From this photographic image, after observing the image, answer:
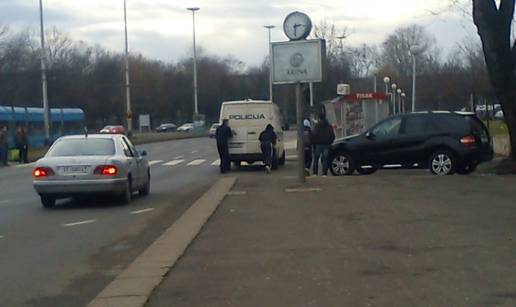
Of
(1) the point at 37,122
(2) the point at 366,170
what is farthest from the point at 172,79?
(2) the point at 366,170

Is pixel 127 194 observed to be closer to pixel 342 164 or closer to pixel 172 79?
pixel 342 164

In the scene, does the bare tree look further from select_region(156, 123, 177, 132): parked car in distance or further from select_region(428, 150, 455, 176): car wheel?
select_region(156, 123, 177, 132): parked car in distance

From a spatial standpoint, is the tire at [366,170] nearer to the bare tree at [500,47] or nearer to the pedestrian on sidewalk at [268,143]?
the bare tree at [500,47]

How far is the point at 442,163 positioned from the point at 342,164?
277 cm

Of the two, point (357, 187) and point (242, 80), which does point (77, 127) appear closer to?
point (242, 80)

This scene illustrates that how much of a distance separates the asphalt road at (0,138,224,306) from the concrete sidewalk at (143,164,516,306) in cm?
88

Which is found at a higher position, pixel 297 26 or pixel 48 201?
pixel 297 26

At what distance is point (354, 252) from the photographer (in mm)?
9719

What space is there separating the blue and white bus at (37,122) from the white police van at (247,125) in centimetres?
2235

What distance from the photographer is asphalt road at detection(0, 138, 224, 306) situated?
858cm

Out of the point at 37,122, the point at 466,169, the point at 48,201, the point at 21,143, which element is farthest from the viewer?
the point at 37,122

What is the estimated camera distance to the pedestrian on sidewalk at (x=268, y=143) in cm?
2694

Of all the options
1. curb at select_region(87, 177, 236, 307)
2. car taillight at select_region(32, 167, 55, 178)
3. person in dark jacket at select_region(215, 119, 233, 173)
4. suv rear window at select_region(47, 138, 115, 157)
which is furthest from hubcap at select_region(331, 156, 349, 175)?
Result: car taillight at select_region(32, 167, 55, 178)

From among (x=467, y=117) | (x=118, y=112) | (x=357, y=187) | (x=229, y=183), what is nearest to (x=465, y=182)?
(x=357, y=187)
